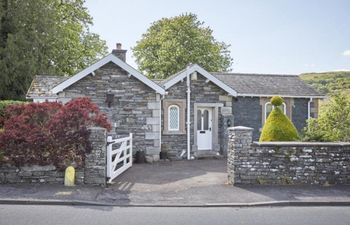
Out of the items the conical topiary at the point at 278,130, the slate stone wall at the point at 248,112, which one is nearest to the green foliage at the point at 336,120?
the conical topiary at the point at 278,130

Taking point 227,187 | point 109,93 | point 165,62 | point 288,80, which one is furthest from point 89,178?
point 165,62

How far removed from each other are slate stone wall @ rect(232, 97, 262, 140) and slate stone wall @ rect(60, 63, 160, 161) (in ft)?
15.8

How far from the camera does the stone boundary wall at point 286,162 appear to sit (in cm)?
1073

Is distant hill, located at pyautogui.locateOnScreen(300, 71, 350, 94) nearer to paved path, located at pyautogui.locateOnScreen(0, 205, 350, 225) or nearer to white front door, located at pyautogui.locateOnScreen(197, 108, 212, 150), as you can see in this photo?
white front door, located at pyautogui.locateOnScreen(197, 108, 212, 150)

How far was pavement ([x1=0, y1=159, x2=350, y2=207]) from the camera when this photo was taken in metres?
8.74

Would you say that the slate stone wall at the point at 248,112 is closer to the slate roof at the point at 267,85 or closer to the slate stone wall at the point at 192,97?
the slate roof at the point at 267,85

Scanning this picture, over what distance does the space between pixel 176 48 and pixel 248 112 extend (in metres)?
18.4

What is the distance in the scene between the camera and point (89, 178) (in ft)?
34.3

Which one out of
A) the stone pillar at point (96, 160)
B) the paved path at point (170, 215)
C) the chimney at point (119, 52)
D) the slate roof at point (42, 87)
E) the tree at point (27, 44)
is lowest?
the paved path at point (170, 215)

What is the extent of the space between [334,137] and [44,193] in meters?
10.9

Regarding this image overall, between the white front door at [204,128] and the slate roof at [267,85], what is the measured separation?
2.11 metres

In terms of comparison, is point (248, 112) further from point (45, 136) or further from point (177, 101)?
point (45, 136)

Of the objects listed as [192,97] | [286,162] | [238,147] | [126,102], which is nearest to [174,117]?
[192,97]

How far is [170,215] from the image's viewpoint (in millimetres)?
7680
